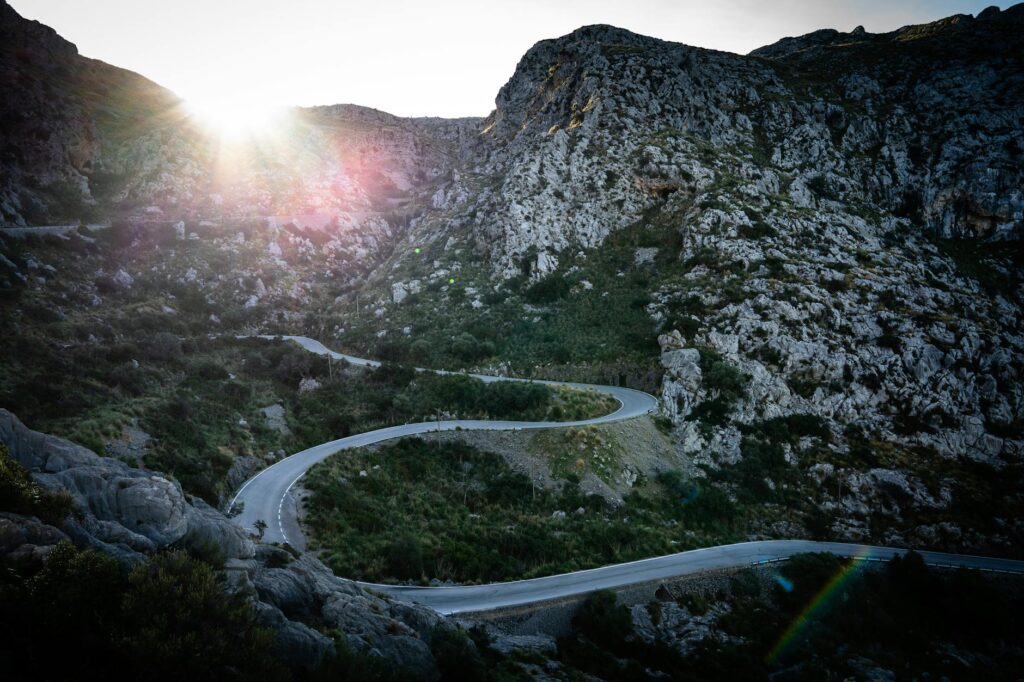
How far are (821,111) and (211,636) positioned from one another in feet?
314

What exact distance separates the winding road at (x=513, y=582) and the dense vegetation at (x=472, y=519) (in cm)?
86

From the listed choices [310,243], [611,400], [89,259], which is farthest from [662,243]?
[89,259]

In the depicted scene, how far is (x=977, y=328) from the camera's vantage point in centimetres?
4394

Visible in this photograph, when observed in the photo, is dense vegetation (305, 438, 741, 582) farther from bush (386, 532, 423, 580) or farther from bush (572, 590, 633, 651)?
bush (572, 590, 633, 651)

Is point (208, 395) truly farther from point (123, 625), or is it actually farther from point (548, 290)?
point (548, 290)

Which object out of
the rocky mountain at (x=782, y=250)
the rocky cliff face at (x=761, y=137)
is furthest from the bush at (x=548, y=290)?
the rocky cliff face at (x=761, y=137)

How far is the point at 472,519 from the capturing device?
27.1 metres

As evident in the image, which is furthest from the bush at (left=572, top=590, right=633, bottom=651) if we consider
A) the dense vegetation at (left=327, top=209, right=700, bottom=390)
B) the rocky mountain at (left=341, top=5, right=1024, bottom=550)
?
the dense vegetation at (left=327, top=209, right=700, bottom=390)

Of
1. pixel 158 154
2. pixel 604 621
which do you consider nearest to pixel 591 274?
pixel 604 621

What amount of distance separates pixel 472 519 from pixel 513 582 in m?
6.03

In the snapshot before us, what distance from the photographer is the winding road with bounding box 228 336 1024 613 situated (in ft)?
64.8

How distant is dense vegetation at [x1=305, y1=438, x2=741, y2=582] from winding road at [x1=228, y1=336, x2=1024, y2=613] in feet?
2.83

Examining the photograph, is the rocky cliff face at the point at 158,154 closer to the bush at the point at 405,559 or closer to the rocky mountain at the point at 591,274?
the rocky mountain at the point at 591,274

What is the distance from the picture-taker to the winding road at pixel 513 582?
1977 cm
